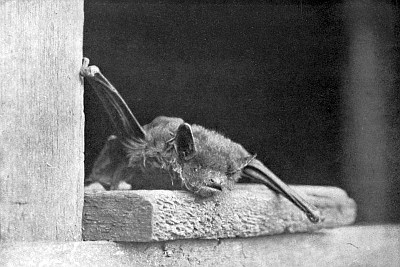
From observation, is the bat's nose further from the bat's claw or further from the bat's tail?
the bat's tail

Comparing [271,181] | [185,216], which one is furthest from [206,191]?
[271,181]

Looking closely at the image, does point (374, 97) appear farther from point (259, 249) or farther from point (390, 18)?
point (259, 249)

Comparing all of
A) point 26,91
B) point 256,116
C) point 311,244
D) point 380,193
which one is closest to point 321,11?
point 256,116

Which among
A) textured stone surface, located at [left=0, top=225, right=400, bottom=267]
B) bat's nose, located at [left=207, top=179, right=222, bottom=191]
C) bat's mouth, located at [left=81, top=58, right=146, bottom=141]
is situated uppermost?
bat's mouth, located at [left=81, top=58, right=146, bottom=141]

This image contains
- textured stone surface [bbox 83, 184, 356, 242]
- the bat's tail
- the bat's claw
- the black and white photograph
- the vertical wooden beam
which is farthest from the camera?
the vertical wooden beam

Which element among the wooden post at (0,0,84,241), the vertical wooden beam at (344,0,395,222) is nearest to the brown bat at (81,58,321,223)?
the wooden post at (0,0,84,241)

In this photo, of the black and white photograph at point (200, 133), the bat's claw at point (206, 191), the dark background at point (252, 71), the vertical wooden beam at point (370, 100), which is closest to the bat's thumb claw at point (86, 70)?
the black and white photograph at point (200, 133)
